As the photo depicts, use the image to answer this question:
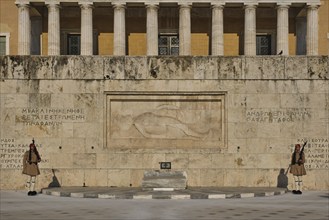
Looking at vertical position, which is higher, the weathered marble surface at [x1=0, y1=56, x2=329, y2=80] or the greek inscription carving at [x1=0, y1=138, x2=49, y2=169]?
the weathered marble surface at [x1=0, y1=56, x2=329, y2=80]

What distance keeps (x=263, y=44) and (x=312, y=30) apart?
6.09 meters

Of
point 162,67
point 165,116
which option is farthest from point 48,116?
point 162,67

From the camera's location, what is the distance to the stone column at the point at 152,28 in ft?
173

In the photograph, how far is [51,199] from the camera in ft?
68.9

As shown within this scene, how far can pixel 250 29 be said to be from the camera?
5319 centimetres

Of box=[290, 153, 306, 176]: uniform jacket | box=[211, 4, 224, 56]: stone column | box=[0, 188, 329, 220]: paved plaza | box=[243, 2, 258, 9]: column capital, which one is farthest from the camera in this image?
box=[243, 2, 258, 9]: column capital

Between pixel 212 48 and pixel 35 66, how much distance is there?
29.4 m

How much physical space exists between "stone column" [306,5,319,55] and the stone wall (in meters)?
29.1

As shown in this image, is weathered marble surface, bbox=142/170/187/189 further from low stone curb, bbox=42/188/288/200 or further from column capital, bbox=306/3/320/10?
column capital, bbox=306/3/320/10

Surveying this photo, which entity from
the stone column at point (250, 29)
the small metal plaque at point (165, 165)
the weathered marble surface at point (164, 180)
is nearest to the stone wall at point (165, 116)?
the small metal plaque at point (165, 165)

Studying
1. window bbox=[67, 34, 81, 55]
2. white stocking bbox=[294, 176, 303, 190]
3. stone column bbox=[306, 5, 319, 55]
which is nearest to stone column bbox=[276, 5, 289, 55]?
stone column bbox=[306, 5, 319, 55]

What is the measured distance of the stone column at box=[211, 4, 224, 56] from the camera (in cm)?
5269

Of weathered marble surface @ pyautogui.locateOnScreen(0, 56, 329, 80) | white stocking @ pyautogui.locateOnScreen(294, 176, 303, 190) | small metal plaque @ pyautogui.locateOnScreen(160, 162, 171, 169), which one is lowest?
white stocking @ pyautogui.locateOnScreen(294, 176, 303, 190)

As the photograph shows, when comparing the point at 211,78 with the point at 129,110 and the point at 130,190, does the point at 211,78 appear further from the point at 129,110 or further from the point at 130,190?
the point at 130,190
